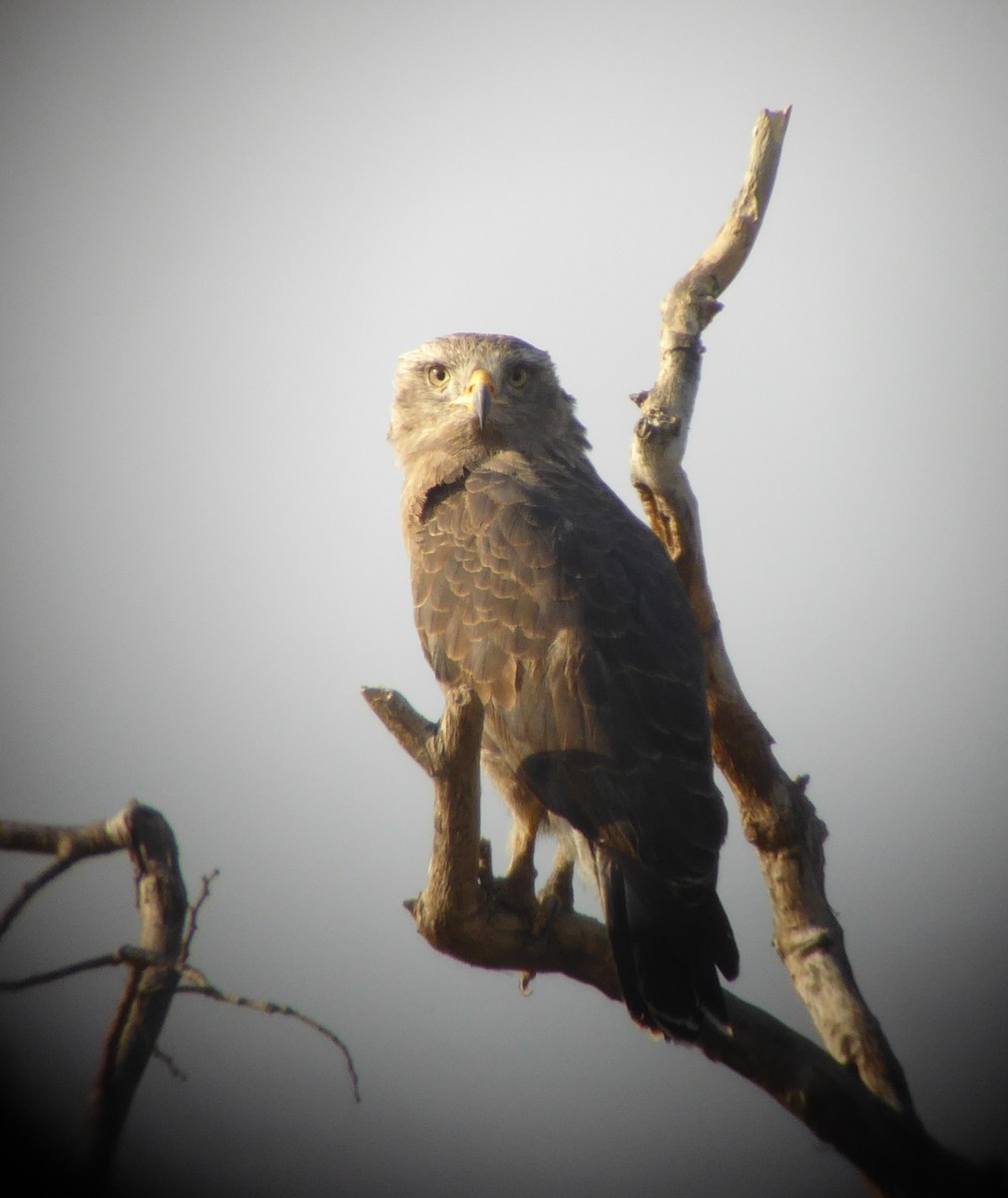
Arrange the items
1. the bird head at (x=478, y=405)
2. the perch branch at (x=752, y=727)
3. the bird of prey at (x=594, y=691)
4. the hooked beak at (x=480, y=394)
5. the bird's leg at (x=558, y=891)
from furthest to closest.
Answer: the bird head at (x=478, y=405), the hooked beak at (x=480, y=394), the perch branch at (x=752, y=727), the bird's leg at (x=558, y=891), the bird of prey at (x=594, y=691)

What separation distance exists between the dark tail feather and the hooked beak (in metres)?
3.01

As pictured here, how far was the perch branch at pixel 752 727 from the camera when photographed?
4.69 m

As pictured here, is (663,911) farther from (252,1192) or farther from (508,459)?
(252,1192)

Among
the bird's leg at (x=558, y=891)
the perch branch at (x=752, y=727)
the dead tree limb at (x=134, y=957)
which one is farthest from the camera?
the perch branch at (x=752, y=727)

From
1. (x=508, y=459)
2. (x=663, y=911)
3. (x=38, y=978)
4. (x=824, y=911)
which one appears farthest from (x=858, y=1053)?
(x=508, y=459)

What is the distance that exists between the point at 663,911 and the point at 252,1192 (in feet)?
15.8

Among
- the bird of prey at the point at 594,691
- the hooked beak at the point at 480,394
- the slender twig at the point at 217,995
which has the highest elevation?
the hooked beak at the point at 480,394

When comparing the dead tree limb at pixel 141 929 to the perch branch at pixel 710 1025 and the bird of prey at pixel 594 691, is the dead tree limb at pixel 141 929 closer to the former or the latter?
the perch branch at pixel 710 1025

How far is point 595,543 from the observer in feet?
17.3

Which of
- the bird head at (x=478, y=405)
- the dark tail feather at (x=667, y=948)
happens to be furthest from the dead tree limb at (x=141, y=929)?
the bird head at (x=478, y=405)

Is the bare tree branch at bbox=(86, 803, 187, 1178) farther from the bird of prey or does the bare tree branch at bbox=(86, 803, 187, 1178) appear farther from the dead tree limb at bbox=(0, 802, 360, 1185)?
the bird of prey

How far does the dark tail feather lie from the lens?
4059 mm

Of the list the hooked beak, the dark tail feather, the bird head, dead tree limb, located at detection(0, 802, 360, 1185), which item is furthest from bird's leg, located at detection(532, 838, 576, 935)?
the hooked beak

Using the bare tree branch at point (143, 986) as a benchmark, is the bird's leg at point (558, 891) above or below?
above
